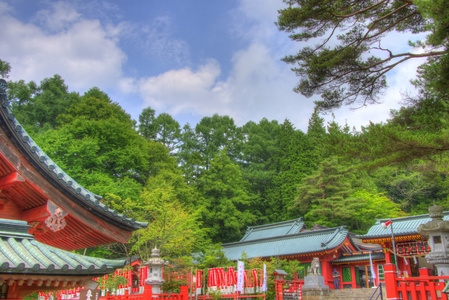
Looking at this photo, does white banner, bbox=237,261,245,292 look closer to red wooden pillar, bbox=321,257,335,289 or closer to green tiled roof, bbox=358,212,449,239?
green tiled roof, bbox=358,212,449,239

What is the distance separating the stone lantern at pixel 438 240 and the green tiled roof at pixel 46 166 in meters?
6.64

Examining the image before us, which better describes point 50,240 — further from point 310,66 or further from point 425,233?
point 425,233

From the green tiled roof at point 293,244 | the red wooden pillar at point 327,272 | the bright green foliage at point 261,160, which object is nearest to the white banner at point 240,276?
the green tiled roof at point 293,244

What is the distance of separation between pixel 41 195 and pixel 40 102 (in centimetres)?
2591

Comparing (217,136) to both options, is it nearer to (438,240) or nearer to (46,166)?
(438,240)

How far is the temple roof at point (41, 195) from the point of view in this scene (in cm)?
484

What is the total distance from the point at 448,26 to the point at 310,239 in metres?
21.2

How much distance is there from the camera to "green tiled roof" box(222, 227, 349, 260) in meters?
22.9

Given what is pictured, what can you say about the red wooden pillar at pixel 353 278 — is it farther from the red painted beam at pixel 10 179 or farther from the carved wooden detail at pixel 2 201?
the red painted beam at pixel 10 179

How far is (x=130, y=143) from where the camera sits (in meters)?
24.6

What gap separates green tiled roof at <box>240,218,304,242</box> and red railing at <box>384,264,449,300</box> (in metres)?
23.0

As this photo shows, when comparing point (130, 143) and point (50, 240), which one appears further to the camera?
point (130, 143)

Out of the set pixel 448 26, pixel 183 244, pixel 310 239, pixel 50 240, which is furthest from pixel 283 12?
pixel 310 239

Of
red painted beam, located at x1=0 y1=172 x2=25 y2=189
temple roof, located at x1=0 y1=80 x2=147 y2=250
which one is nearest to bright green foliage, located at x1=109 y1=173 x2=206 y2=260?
temple roof, located at x1=0 y1=80 x2=147 y2=250
